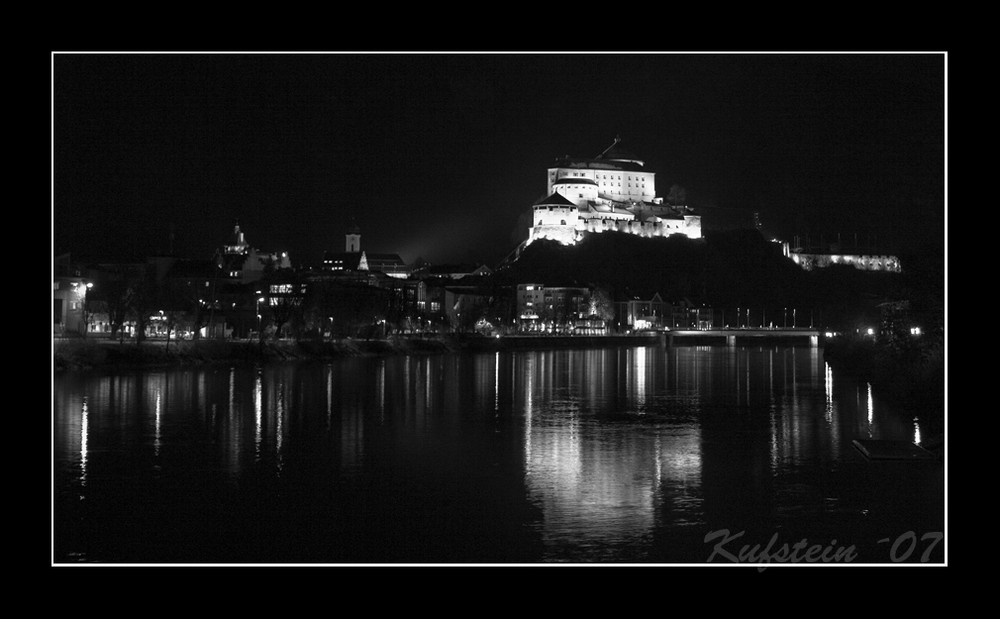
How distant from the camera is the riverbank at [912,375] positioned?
18.9m

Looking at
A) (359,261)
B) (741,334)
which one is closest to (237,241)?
(359,261)

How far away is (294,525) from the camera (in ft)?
33.1

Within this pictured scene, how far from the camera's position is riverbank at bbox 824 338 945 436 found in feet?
62.0

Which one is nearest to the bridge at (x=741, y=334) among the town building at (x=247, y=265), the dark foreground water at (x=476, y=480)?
the town building at (x=247, y=265)

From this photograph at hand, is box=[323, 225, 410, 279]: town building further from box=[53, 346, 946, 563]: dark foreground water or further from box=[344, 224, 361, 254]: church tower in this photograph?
box=[53, 346, 946, 563]: dark foreground water

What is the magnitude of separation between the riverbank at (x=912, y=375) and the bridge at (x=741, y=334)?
108 feet

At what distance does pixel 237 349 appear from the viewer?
36.6 m

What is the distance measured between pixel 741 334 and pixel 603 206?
1834 centimetres

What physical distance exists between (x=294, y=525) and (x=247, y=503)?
1141 millimetres

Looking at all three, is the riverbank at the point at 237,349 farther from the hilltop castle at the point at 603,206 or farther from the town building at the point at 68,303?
the hilltop castle at the point at 603,206

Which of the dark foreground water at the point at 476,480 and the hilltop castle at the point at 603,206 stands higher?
the hilltop castle at the point at 603,206

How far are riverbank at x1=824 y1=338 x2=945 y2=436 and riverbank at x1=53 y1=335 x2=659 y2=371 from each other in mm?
18218

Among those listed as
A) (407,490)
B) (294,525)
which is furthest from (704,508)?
(294,525)

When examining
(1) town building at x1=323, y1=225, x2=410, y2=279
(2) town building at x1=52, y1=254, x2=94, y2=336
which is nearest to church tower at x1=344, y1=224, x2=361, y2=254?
(1) town building at x1=323, y1=225, x2=410, y2=279
